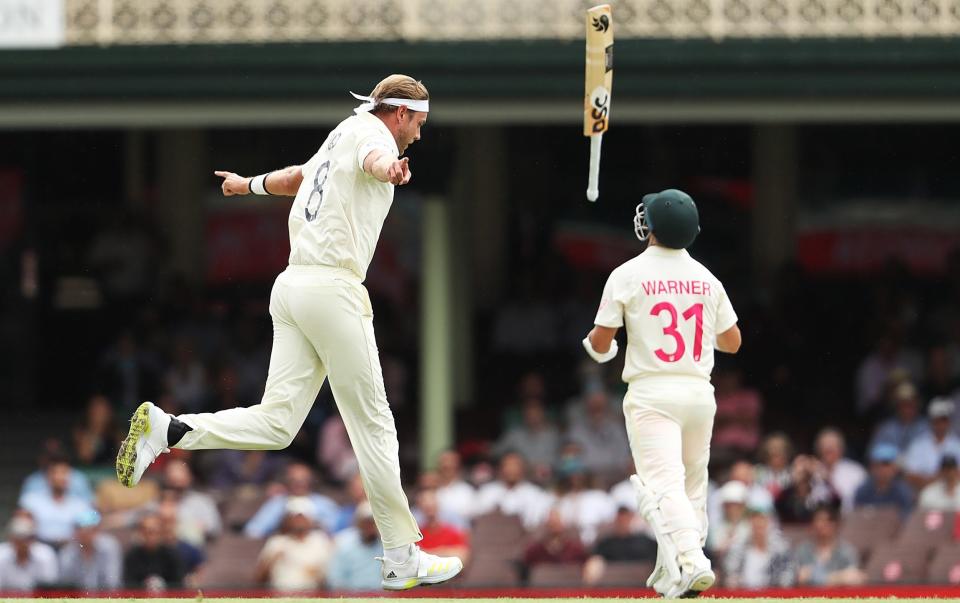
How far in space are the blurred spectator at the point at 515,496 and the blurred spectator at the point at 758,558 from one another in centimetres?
185

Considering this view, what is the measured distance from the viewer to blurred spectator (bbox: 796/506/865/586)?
12953 mm

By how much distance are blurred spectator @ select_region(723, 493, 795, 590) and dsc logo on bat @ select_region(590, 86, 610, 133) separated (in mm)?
5066

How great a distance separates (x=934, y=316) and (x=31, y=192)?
969 cm

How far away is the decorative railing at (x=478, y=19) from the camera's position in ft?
50.5

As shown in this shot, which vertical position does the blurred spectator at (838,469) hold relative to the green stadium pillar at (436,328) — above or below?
below

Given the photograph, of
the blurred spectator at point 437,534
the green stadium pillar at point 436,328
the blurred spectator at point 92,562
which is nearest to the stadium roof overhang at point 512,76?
the green stadium pillar at point 436,328

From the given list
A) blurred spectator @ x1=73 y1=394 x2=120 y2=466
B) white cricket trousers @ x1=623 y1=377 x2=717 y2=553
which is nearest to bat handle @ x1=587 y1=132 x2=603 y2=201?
white cricket trousers @ x1=623 y1=377 x2=717 y2=553

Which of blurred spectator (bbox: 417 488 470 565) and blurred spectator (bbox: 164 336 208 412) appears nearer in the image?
blurred spectator (bbox: 417 488 470 565)

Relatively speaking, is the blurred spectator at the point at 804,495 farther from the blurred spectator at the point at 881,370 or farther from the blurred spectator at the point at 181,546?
the blurred spectator at the point at 181,546

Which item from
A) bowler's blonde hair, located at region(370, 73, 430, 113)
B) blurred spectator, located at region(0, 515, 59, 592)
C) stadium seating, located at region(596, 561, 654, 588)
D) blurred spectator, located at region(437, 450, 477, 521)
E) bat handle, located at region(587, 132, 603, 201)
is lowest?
blurred spectator, located at region(0, 515, 59, 592)

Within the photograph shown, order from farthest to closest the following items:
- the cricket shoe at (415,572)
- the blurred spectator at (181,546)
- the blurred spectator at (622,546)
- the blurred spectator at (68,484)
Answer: the blurred spectator at (68,484) → the blurred spectator at (181,546) → the blurred spectator at (622,546) → the cricket shoe at (415,572)

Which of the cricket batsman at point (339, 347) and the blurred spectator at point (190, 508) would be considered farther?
the blurred spectator at point (190, 508)

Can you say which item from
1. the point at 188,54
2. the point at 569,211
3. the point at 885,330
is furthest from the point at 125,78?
the point at 885,330

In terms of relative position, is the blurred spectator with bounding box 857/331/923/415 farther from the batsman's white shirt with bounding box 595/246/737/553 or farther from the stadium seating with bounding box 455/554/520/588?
the batsman's white shirt with bounding box 595/246/737/553
